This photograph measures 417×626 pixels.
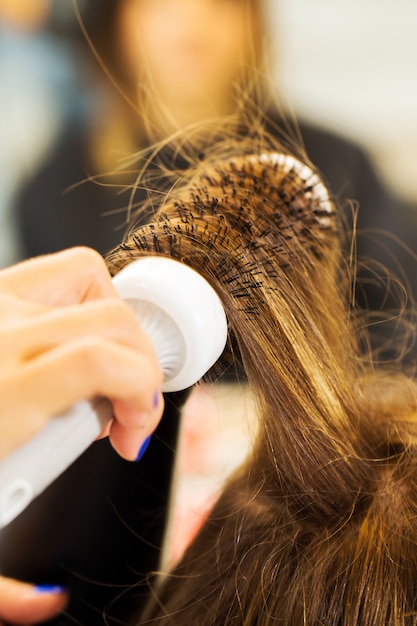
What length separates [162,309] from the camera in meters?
0.42

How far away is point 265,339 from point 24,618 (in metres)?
0.45

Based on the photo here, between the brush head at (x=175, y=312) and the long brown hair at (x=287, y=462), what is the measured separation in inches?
2.3

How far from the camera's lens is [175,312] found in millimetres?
411

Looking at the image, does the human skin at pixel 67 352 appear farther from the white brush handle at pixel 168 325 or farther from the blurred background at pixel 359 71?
the blurred background at pixel 359 71

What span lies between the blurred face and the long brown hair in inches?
37.2

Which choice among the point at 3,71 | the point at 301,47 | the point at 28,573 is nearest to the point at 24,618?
the point at 28,573

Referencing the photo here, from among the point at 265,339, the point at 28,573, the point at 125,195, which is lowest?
the point at 28,573

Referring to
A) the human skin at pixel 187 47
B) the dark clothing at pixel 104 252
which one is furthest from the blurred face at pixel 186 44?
the dark clothing at pixel 104 252

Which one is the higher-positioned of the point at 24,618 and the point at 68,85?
the point at 68,85

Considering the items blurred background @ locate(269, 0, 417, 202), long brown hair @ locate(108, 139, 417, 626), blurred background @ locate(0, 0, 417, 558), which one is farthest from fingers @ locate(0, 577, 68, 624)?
blurred background @ locate(269, 0, 417, 202)

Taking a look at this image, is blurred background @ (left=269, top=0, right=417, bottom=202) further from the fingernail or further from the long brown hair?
the fingernail

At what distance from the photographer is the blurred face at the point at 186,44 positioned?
1427 mm

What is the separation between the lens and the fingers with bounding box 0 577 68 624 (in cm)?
66

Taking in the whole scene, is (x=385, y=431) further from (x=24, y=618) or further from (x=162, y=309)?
(x=24, y=618)
